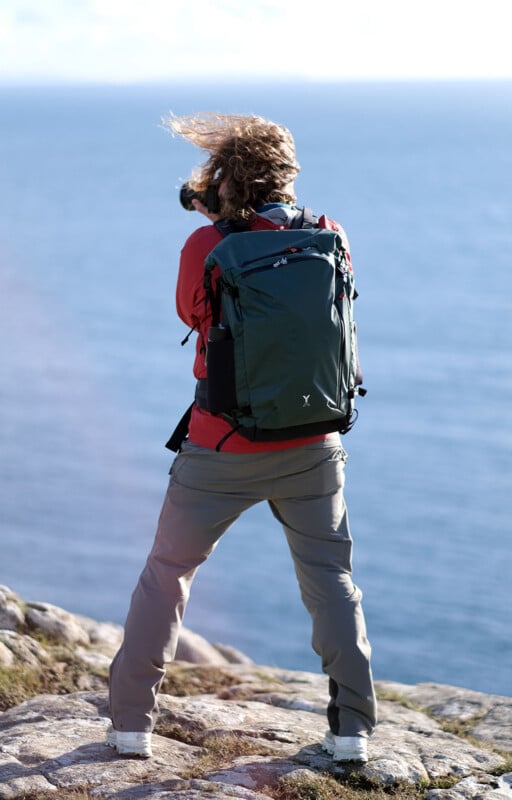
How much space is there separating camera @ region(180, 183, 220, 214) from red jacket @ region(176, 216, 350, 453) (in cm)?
8

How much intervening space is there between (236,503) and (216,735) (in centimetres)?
106

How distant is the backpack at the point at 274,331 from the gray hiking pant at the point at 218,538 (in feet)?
0.75

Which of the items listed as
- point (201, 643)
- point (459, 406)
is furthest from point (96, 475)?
point (201, 643)

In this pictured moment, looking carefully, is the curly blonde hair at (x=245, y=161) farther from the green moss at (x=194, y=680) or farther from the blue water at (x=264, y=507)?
the blue water at (x=264, y=507)

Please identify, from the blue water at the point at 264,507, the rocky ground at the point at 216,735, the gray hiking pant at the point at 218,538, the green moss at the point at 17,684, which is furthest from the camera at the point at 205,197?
the blue water at the point at 264,507

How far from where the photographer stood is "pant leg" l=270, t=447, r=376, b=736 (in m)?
3.90

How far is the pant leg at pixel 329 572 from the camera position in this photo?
12.8 feet

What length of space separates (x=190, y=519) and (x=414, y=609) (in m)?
73.7

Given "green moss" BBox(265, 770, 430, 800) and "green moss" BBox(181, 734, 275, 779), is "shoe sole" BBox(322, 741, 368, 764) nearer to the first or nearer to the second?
"green moss" BBox(265, 770, 430, 800)

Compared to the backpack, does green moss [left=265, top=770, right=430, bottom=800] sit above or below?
below

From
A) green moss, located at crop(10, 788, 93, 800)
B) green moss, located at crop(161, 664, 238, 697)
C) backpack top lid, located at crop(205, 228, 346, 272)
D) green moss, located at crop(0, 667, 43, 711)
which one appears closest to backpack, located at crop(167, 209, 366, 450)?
backpack top lid, located at crop(205, 228, 346, 272)

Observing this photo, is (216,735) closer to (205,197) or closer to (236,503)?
(236,503)

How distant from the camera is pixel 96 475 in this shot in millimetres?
116438

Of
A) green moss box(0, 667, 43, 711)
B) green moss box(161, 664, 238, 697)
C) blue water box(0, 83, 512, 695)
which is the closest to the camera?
green moss box(0, 667, 43, 711)
